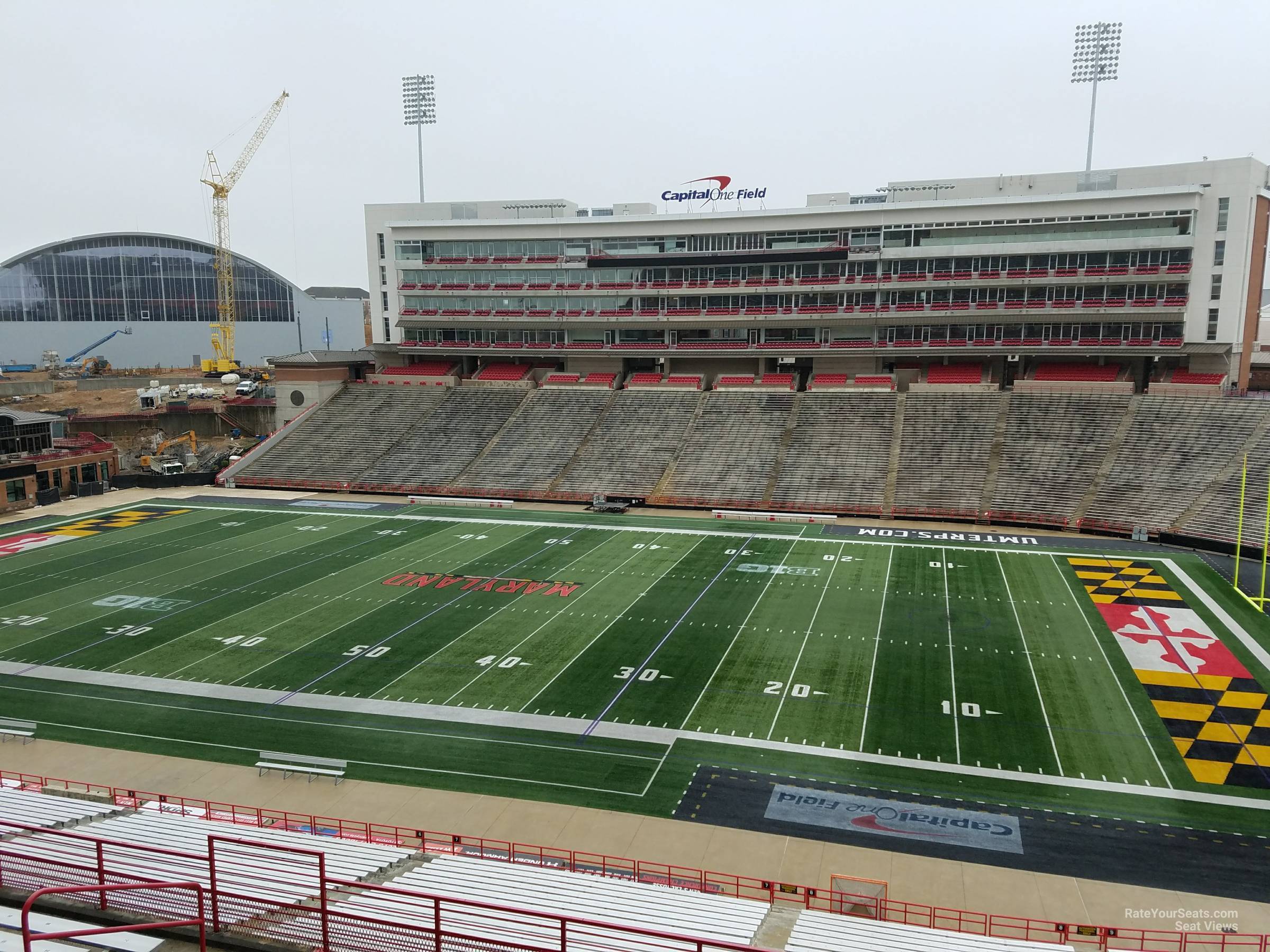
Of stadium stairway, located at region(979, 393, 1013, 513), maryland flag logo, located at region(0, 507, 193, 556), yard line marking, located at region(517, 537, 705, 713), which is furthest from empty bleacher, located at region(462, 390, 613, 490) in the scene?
stadium stairway, located at region(979, 393, 1013, 513)

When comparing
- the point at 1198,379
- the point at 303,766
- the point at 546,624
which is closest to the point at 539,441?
the point at 546,624

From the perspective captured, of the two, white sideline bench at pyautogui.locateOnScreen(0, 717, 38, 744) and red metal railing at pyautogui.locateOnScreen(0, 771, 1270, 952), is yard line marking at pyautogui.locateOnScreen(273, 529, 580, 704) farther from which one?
white sideline bench at pyautogui.locateOnScreen(0, 717, 38, 744)

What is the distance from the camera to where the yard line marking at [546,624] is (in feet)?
83.5

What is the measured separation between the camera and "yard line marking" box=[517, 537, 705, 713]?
82.2ft

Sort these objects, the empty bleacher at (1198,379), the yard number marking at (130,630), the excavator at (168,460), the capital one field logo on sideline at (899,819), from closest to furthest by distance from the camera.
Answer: the capital one field logo on sideline at (899,819) < the yard number marking at (130,630) < the empty bleacher at (1198,379) < the excavator at (168,460)

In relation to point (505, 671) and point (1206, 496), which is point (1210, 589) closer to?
point (1206, 496)

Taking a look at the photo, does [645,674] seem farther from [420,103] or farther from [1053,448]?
[420,103]

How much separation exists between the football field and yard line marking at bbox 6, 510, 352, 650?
0.20 meters

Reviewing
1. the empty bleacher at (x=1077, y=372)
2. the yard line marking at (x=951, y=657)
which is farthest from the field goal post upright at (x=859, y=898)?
the empty bleacher at (x=1077, y=372)

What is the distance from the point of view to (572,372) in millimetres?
68500

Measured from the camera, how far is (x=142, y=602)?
3366 cm

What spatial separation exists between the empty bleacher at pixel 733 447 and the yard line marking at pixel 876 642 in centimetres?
1316

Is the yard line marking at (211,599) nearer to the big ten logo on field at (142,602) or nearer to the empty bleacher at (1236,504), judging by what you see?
the big ten logo on field at (142,602)

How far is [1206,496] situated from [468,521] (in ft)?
121
